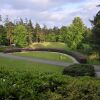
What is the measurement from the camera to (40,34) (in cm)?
10344

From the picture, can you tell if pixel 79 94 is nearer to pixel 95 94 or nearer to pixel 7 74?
pixel 95 94

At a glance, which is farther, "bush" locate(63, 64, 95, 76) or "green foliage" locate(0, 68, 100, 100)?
"bush" locate(63, 64, 95, 76)

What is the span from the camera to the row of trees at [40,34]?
62.3 meters

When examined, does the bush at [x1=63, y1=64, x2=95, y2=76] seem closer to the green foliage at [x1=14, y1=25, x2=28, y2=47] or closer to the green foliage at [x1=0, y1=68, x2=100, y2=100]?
the green foliage at [x1=0, y1=68, x2=100, y2=100]

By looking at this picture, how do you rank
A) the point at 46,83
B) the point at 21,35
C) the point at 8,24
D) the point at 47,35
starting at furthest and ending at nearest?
the point at 47,35, the point at 8,24, the point at 21,35, the point at 46,83

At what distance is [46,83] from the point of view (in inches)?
286

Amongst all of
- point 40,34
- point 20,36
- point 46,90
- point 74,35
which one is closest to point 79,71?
point 46,90

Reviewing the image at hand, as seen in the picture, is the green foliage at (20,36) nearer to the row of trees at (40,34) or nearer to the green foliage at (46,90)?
the row of trees at (40,34)

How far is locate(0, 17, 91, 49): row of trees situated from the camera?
62312 mm

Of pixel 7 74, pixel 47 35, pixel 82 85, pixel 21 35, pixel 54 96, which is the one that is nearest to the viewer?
pixel 54 96

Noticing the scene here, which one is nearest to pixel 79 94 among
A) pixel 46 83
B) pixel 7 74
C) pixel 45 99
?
pixel 45 99

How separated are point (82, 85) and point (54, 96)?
42.8 inches

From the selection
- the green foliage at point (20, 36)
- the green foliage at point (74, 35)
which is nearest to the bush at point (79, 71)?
the green foliage at point (74, 35)

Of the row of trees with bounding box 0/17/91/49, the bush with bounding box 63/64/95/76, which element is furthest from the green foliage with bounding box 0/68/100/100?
the row of trees with bounding box 0/17/91/49
